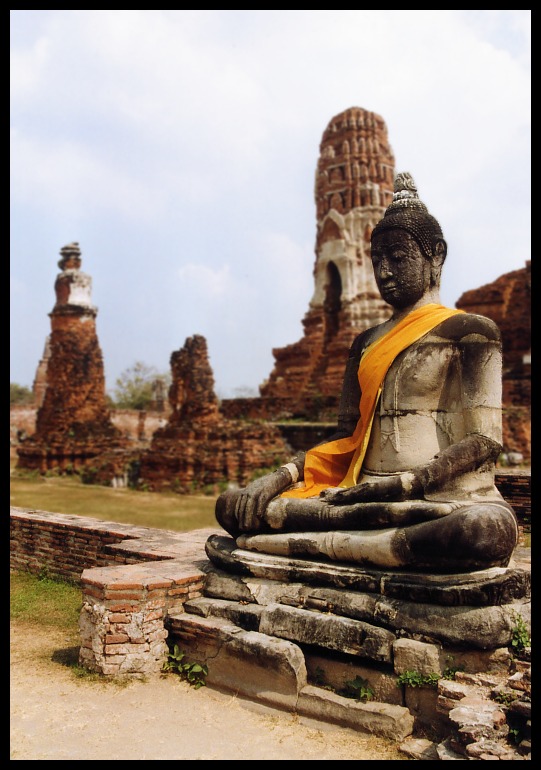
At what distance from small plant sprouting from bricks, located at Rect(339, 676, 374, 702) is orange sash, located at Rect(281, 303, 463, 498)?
1205 millimetres

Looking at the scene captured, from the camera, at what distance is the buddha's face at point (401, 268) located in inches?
168

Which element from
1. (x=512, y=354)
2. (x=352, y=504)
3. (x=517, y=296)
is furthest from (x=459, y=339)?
(x=517, y=296)

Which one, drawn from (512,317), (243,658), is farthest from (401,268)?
(512,317)

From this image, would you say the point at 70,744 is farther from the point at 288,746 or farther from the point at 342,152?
the point at 342,152

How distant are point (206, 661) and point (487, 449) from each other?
201 centimetres

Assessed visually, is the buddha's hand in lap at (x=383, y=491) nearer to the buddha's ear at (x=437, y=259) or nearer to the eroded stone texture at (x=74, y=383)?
the buddha's ear at (x=437, y=259)

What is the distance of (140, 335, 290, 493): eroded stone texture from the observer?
51.0 ft

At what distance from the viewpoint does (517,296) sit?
24.2 m

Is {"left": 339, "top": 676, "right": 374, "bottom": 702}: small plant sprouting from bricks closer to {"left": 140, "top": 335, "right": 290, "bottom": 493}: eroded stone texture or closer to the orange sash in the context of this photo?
the orange sash

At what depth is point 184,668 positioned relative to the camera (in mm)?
3951

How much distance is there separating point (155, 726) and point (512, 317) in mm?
22471

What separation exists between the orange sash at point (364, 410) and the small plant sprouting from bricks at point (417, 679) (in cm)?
130

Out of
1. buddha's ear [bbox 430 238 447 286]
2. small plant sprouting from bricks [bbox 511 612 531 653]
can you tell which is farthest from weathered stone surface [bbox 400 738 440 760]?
buddha's ear [bbox 430 238 447 286]

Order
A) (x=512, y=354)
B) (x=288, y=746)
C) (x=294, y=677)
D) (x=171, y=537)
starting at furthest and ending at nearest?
1. (x=512, y=354)
2. (x=171, y=537)
3. (x=294, y=677)
4. (x=288, y=746)
